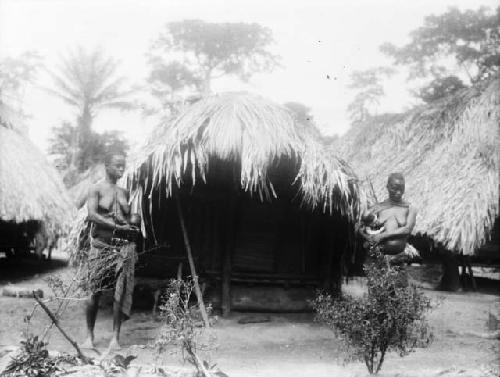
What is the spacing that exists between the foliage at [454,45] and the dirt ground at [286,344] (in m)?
14.5

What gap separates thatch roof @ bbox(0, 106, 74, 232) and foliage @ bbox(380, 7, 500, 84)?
1609 cm

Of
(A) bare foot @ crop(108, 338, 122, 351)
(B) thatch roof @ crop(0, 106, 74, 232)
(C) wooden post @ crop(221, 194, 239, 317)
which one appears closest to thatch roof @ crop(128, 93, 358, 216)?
(C) wooden post @ crop(221, 194, 239, 317)

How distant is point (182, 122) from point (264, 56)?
15346 millimetres

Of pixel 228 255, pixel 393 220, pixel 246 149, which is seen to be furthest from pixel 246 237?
pixel 393 220

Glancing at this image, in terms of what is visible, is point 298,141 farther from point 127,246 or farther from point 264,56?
point 264,56

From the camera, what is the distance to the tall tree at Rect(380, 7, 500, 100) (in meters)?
19.8

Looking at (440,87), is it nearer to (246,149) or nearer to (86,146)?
(86,146)

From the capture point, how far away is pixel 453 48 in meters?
21.0

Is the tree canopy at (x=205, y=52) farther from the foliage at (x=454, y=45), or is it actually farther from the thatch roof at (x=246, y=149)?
the thatch roof at (x=246, y=149)

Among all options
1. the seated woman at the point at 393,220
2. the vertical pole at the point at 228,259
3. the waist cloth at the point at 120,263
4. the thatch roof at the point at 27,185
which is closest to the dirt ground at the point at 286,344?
the vertical pole at the point at 228,259

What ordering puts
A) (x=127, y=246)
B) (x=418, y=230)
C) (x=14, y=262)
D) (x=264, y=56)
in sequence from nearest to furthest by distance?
(x=127, y=246), (x=418, y=230), (x=14, y=262), (x=264, y=56)

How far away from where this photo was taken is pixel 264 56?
2075 cm

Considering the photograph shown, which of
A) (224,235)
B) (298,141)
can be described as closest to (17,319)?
(224,235)

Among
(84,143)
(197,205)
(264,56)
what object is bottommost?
(197,205)
